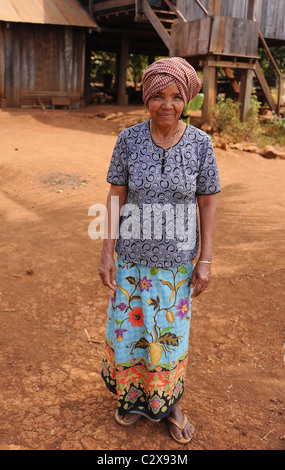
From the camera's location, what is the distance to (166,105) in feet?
6.05

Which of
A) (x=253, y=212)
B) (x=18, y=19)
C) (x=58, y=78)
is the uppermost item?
(x=18, y=19)

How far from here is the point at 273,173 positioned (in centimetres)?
775

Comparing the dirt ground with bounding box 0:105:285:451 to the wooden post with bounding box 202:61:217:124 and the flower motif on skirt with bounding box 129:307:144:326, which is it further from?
the wooden post with bounding box 202:61:217:124

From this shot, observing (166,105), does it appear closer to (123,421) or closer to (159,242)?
(159,242)

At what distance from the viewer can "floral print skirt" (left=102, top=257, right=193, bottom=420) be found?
2.01 m

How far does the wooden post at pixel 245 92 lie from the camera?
9953mm

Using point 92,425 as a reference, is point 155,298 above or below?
above

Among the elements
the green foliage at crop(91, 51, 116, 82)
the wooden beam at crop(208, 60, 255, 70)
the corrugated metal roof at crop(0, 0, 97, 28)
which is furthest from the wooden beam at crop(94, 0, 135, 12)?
the green foliage at crop(91, 51, 116, 82)

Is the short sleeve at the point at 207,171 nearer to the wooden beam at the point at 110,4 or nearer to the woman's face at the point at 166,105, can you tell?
the woman's face at the point at 166,105

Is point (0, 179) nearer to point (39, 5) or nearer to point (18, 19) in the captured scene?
point (18, 19)

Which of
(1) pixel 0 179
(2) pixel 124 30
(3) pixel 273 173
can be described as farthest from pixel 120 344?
(2) pixel 124 30

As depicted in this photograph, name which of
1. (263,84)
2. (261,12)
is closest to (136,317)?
(263,84)

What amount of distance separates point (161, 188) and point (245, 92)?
899 centimetres

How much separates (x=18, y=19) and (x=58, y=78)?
214 centimetres
